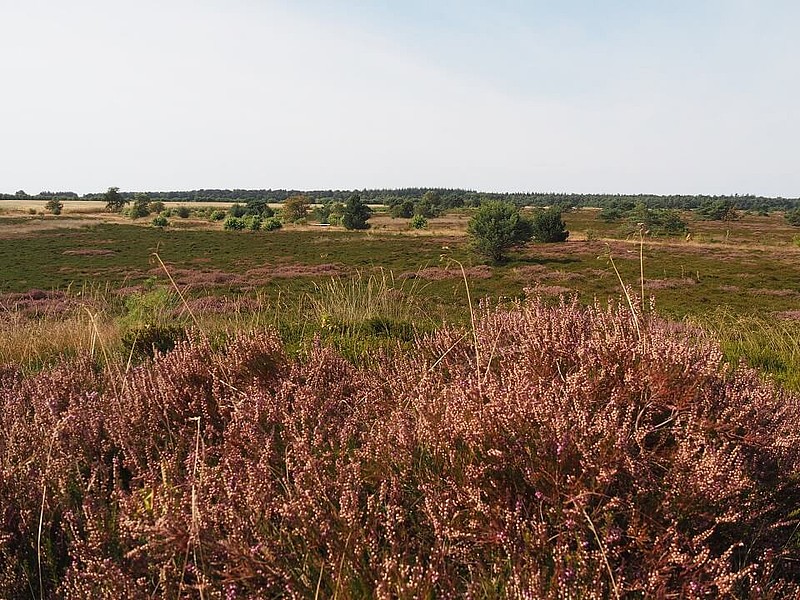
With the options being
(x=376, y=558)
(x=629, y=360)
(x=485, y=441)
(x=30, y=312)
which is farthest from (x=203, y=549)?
(x=30, y=312)

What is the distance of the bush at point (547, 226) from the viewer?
61562 millimetres

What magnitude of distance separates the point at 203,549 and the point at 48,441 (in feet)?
4.54

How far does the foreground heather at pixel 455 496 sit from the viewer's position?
186 cm

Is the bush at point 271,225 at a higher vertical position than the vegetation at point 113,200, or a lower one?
lower

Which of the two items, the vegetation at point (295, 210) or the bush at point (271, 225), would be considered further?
the vegetation at point (295, 210)

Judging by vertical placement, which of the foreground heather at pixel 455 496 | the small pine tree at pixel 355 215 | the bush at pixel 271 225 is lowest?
the foreground heather at pixel 455 496

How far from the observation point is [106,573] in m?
1.90

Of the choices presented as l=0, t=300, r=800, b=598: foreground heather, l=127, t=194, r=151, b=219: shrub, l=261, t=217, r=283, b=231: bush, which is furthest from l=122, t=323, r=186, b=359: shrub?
l=127, t=194, r=151, b=219: shrub

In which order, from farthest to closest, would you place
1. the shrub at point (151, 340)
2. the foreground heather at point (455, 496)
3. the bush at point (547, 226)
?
the bush at point (547, 226), the shrub at point (151, 340), the foreground heather at point (455, 496)

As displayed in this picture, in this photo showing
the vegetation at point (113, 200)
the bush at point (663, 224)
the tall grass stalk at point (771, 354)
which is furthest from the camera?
the vegetation at point (113, 200)

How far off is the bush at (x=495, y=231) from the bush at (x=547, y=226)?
45.1 feet

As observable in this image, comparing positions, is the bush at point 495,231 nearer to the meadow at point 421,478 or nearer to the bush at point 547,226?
the bush at point 547,226

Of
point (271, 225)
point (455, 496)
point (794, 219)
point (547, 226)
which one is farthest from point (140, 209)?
point (455, 496)

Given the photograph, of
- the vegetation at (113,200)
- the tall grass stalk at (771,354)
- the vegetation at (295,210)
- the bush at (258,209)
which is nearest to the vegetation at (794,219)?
the vegetation at (295,210)
